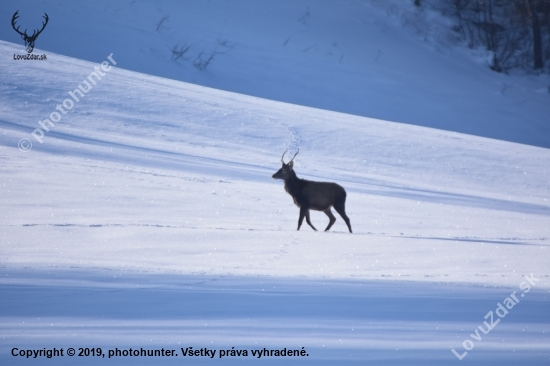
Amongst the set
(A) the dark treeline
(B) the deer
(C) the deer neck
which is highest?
(C) the deer neck

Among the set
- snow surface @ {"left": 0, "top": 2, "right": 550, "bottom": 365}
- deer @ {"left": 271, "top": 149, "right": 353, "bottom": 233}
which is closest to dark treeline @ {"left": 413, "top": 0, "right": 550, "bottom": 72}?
snow surface @ {"left": 0, "top": 2, "right": 550, "bottom": 365}

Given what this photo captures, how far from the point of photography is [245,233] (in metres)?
8.48

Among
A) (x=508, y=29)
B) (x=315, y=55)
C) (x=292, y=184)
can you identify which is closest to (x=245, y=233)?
(x=292, y=184)

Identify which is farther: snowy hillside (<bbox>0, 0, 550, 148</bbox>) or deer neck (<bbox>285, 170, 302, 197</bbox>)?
snowy hillside (<bbox>0, 0, 550, 148</bbox>)

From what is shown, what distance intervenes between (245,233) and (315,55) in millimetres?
21266

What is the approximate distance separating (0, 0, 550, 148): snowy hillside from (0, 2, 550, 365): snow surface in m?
3.87

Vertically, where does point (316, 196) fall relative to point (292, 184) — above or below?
below

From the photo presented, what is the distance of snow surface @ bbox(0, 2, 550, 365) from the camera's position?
4457 mm

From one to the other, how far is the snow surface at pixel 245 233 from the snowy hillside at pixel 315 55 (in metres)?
3.87

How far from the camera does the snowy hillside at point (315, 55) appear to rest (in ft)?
79.4

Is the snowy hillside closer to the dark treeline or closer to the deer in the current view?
the dark treeline

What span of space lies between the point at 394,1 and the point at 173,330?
1319 inches

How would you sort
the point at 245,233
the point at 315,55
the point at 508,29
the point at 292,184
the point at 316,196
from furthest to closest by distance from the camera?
1. the point at 508,29
2. the point at 315,55
3. the point at 292,184
4. the point at 316,196
5. the point at 245,233

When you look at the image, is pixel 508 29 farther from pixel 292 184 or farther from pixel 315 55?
pixel 292 184
